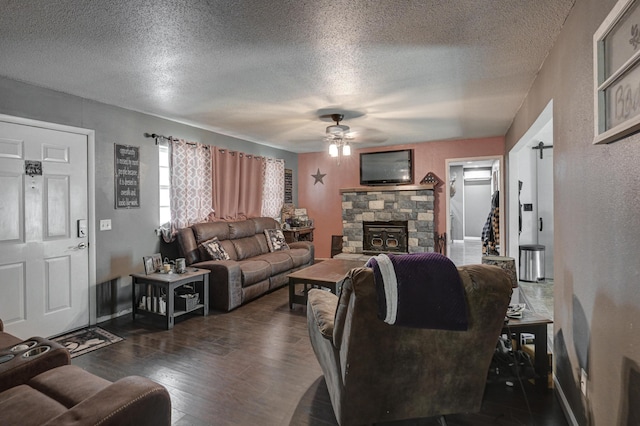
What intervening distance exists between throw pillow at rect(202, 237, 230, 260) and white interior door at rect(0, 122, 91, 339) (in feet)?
4.33

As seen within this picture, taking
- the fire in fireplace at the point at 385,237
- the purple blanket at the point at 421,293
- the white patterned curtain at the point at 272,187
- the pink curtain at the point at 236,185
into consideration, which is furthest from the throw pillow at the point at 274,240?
the purple blanket at the point at 421,293

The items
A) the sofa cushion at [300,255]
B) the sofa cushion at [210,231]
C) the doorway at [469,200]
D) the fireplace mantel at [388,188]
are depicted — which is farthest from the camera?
the doorway at [469,200]

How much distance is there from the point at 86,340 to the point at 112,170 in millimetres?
1794

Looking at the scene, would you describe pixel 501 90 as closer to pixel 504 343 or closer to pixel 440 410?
pixel 504 343

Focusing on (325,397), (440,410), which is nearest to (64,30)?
(325,397)

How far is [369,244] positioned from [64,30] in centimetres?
550

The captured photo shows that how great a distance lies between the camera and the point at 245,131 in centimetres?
514

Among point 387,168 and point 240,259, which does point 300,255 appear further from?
point 387,168

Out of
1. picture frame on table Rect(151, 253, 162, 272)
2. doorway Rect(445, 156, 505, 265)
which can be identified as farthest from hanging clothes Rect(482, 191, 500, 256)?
picture frame on table Rect(151, 253, 162, 272)

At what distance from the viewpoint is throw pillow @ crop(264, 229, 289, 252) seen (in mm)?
5586

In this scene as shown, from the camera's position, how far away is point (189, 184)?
469cm

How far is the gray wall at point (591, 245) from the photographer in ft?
4.13

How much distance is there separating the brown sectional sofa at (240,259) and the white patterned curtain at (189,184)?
0.69 ft

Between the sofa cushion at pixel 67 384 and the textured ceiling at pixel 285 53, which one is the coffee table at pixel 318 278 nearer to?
the textured ceiling at pixel 285 53
